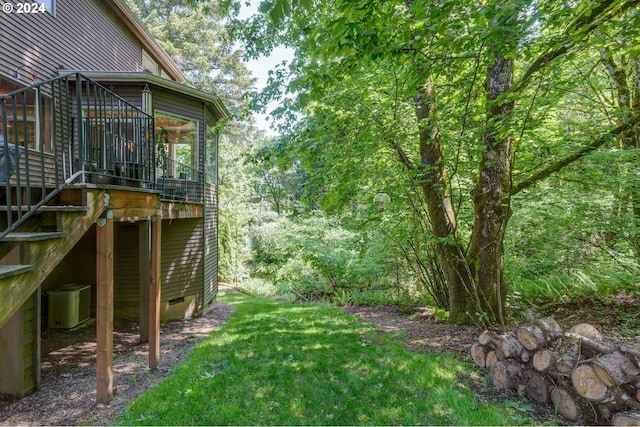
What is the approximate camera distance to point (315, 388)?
138 inches

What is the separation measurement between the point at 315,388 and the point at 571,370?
2410 millimetres

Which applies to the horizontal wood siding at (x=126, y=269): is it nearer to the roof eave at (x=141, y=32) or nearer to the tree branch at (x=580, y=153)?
the roof eave at (x=141, y=32)

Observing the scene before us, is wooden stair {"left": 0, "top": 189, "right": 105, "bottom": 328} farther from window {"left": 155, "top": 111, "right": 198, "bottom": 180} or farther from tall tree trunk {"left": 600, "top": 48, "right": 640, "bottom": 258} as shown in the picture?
tall tree trunk {"left": 600, "top": 48, "right": 640, "bottom": 258}

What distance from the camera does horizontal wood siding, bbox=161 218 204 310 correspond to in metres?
7.20

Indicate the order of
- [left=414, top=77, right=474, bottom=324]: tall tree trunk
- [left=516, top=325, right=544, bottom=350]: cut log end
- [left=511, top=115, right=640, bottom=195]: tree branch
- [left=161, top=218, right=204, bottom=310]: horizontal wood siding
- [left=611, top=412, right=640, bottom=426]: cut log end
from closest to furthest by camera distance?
[left=611, top=412, right=640, bottom=426]: cut log end
[left=516, top=325, right=544, bottom=350]: cut log end
[left=511, top=115, right=640, bottom=195]: tree branch
[left=414, top=77, right=474, bottom=324]: tall tree trunk
[left=161, top=218, right=204, bottom=310]: horizontal wood siding

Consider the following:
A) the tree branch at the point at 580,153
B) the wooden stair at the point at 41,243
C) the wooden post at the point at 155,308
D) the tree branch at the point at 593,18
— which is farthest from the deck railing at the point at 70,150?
the tree branch at the point at 580,153

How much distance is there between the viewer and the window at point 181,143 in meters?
7.65

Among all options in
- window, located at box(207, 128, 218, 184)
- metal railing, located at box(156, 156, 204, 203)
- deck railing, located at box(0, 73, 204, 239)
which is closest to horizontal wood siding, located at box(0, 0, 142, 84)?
deck railing, located at box(0, 73, 204, 239)

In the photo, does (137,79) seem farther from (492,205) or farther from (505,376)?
(505,376)

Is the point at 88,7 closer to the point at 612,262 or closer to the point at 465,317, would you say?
the point at 465,317

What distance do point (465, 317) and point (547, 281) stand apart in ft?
6.47

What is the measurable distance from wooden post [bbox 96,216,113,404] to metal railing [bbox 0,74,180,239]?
625 millimetres

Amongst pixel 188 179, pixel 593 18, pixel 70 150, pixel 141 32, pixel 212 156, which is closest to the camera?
pixel 70 150

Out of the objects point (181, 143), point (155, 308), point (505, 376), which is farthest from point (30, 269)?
point (181, 143)
